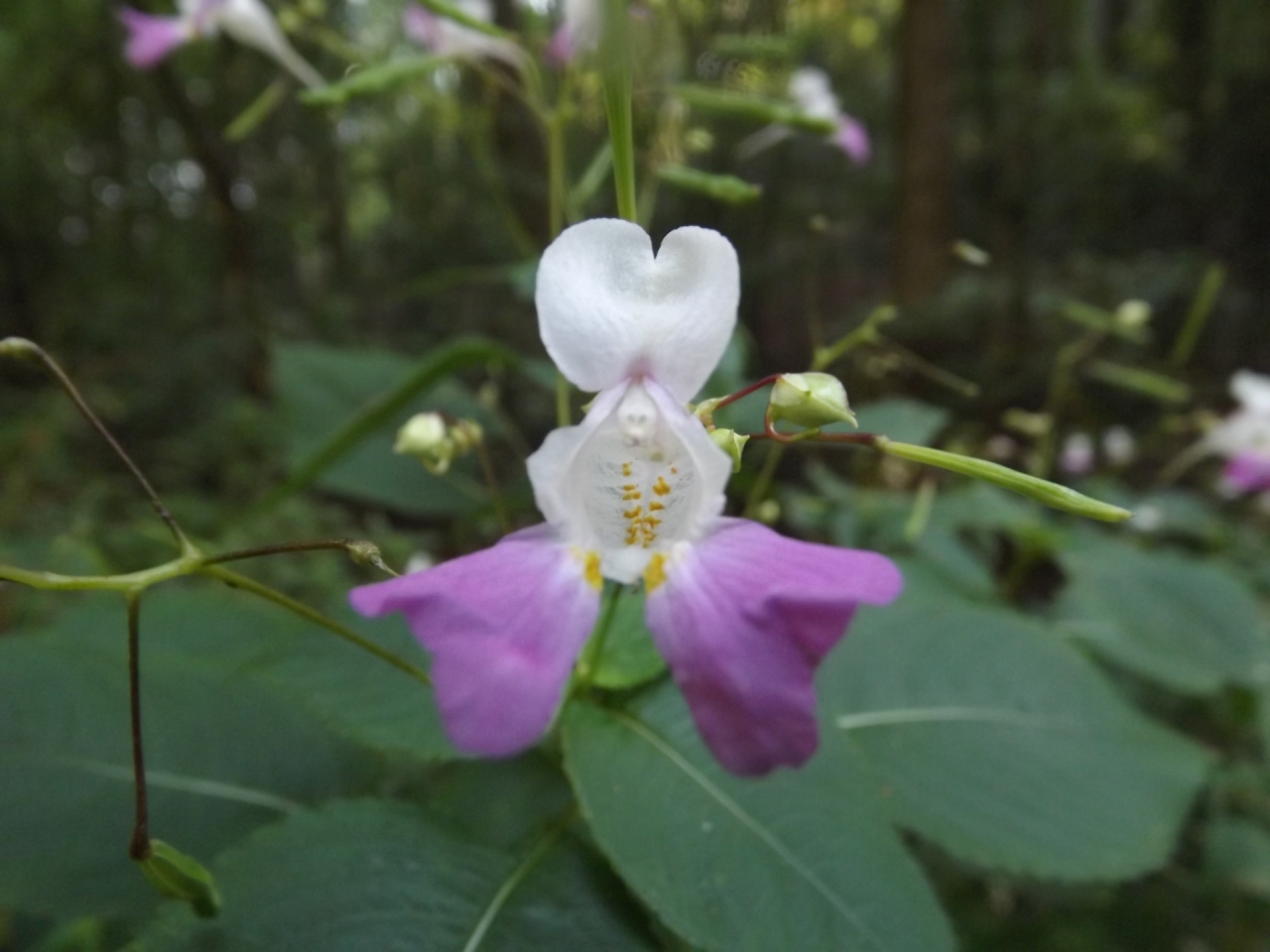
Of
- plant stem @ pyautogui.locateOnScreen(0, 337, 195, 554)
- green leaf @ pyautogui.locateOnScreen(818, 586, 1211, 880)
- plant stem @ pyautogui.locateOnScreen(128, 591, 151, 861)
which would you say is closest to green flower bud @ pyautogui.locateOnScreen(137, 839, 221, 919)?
plant stem @ pyautogui.locateOnScreen(128, 591, 151, 861)

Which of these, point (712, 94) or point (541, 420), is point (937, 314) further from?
point (712, 94)

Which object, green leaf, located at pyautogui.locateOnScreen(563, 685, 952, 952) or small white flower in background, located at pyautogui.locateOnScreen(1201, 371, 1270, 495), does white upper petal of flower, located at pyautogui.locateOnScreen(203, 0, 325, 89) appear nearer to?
green leaf, located at pyautogui.locateOnScreen(563, 685, 952, 952)

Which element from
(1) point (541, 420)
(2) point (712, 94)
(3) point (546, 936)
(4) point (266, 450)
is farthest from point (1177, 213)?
(3) point (546, 936)

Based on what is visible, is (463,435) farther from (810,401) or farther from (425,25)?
(425,25)

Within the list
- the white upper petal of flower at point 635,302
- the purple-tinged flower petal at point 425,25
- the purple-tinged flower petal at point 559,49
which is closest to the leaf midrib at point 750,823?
the white upper petal of flower at point 635,302

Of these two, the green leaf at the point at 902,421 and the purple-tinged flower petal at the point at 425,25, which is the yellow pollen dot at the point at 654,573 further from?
the purple-tinged flower petal at the point at 425,25

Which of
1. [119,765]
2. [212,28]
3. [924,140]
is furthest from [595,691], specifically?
[924,140]

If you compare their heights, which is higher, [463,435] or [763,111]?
[763,111]
